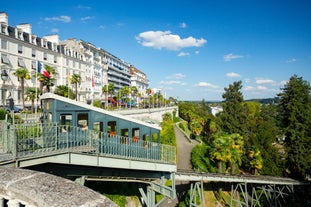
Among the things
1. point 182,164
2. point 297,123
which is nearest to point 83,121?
point 182,164

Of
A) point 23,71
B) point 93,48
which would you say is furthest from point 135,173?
point 93,48

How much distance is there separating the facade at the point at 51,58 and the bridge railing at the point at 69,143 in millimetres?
19220

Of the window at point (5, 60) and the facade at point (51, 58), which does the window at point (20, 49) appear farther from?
the window at point (5, 60)

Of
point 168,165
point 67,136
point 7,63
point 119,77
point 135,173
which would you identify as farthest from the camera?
point 119,77

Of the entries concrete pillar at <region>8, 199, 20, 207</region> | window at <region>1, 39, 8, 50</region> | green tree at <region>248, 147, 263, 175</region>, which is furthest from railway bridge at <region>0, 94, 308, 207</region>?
window at <region>1, 39, 8, 50</region>

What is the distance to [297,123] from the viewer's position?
28.5 m

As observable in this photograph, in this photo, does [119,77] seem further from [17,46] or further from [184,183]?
[184,183]

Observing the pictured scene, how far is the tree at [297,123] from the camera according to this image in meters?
27.2

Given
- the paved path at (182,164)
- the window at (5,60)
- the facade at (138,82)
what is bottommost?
the paved path at (182,164)

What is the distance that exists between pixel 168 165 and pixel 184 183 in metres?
14.5

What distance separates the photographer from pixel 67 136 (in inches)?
324

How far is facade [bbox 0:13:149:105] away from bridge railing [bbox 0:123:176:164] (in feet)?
63.1

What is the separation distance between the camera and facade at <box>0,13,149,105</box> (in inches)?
1380

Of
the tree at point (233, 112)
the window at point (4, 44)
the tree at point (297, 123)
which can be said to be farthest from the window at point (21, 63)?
the tree at point (297, 123)
